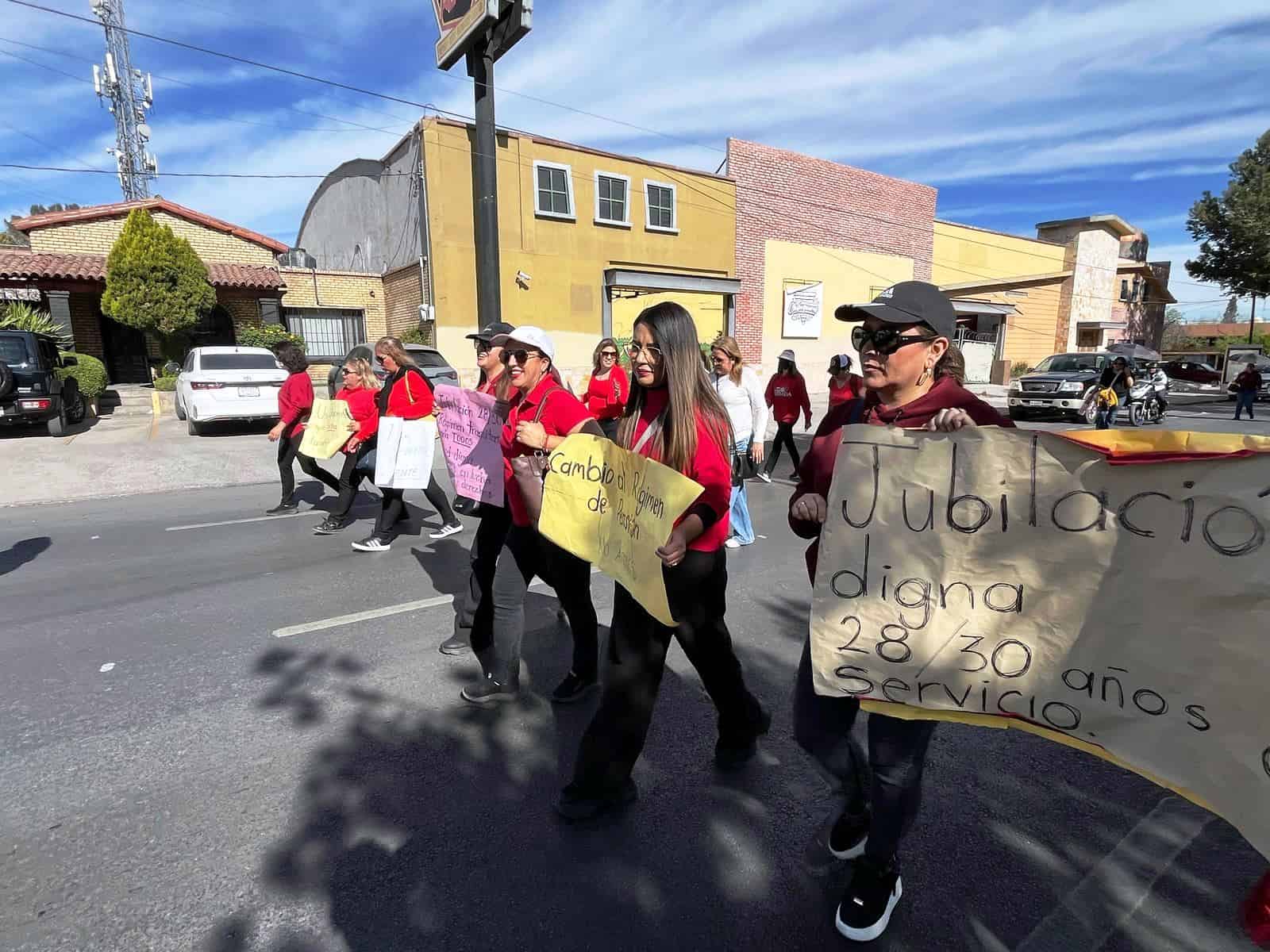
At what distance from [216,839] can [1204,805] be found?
2.95 meters

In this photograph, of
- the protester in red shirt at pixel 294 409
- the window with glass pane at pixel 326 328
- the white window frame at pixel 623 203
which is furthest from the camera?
the window with glass pane at pixel 326 328

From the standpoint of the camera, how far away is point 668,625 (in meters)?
2.43

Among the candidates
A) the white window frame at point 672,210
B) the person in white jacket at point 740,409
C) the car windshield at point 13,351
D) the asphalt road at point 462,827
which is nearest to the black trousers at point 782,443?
the person in white jacket at point 740,409

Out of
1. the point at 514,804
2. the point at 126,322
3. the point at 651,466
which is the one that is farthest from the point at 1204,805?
the point at 126,322

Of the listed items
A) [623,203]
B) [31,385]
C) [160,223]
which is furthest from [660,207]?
[31,385]

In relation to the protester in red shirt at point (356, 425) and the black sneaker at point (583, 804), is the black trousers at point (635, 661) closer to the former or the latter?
the black sneaker at point (583, 804)

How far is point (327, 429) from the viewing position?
21.6ft

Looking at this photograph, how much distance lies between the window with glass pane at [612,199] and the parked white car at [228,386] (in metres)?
10.0

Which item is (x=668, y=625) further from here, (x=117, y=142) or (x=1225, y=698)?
(x=117, y=142)

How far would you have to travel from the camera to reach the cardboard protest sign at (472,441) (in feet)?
11.8

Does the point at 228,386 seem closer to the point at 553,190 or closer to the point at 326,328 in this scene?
the point at 326,328

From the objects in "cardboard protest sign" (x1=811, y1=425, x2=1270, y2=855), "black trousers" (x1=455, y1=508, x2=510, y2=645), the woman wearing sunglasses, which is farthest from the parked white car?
"cardboard protest sign" (x1=811, y1=425, x2=1270, y2=855)

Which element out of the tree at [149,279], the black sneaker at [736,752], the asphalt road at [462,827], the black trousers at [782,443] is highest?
the tree at [149,279]

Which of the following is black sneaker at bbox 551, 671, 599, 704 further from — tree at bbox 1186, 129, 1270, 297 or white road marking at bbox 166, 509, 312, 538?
tree at bbox 1186, 129, 1270, 297
